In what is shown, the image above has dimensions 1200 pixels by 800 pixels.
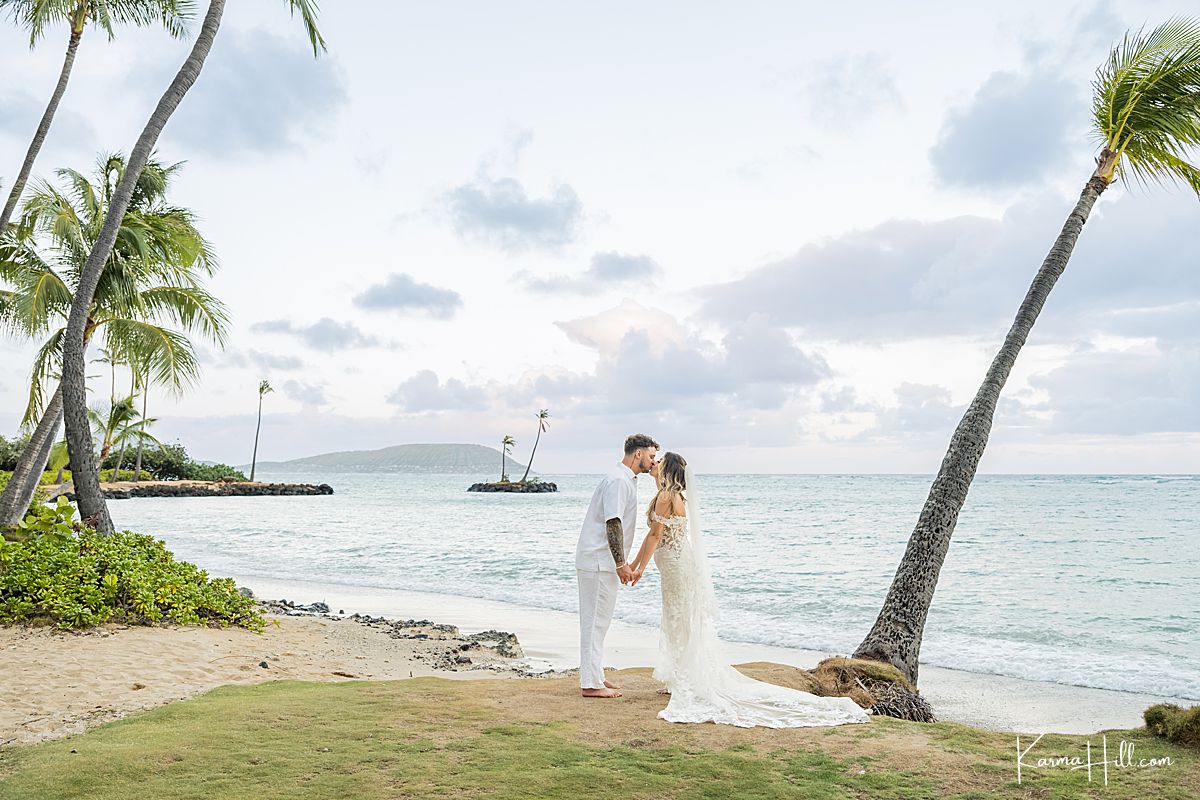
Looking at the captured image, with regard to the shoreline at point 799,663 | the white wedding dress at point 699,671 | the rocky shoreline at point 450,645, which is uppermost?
the white wedding dress at point 699,671

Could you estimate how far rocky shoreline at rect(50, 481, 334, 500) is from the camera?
177 feet

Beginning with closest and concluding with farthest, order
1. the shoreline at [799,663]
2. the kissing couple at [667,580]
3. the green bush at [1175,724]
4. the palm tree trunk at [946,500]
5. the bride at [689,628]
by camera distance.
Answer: the green bush at [1175,724] → the bride at [689,628] → the kissing couple at [667,580] → the palm tree trunk at [946,500] → the shoreline at [799,663]

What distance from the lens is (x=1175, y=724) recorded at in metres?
5.01

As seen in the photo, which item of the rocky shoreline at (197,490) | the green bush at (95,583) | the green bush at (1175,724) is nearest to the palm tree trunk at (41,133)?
the green bush at (95,583)

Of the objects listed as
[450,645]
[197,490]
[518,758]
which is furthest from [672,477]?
[197,490]

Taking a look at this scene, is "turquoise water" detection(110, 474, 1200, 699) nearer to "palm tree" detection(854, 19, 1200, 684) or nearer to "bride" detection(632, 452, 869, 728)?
"palm tree" detection(854, 19, 1200, 684)

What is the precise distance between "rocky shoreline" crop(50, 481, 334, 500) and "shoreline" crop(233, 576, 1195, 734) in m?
39.5

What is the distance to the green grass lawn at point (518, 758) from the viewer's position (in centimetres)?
443

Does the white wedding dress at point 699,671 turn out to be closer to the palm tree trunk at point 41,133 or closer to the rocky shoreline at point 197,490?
the palm tree trunk at point 41,133

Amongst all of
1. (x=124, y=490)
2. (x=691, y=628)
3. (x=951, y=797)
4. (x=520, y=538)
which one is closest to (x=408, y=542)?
(x=520, y=538)

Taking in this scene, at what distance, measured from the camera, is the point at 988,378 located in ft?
30.6

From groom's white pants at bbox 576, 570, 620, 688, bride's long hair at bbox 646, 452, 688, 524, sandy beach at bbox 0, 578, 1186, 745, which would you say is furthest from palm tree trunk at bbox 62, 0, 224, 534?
bride's long hair at bbox 646, 452, 688, 524

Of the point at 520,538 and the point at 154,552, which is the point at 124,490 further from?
the point at 154,552

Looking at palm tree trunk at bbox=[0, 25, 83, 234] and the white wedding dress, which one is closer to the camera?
the white wedding dress
